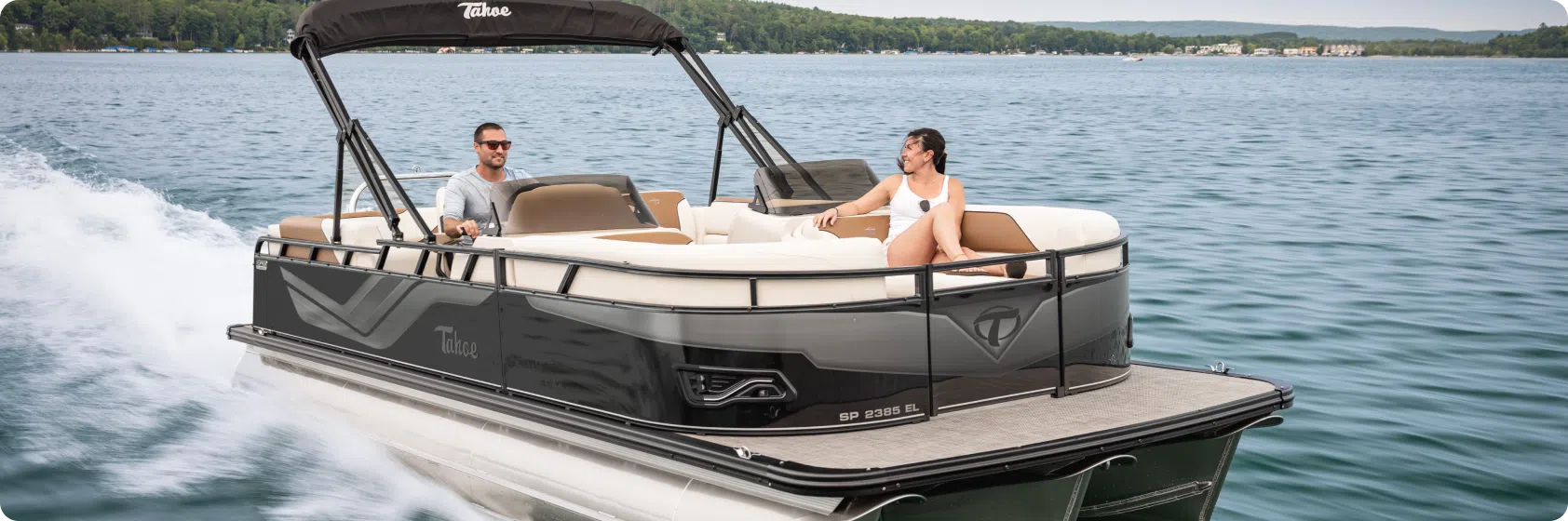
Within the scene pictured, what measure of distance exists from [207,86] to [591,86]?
11.7 metres

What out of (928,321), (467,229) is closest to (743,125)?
(467,229)

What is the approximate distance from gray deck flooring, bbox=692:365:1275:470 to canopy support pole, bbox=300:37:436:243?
6.02 ft

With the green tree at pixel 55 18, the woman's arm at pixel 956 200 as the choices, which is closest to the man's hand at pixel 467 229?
the woman's arm at pixel 956 200

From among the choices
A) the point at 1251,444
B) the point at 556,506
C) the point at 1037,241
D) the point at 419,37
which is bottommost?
the point at 1251,444

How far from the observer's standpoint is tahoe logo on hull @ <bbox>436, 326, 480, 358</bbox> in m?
4.94

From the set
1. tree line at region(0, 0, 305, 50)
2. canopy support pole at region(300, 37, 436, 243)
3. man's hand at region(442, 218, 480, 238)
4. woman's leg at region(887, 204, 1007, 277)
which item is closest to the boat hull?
man's hand at region(442, 218, 480, 238)

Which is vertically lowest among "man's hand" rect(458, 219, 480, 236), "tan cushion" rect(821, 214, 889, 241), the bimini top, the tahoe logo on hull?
the tahoe logo on hull

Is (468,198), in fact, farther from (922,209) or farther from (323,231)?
(922,209)

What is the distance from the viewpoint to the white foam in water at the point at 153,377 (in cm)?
561

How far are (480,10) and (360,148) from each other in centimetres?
89

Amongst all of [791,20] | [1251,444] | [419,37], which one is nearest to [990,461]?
[1251,444]

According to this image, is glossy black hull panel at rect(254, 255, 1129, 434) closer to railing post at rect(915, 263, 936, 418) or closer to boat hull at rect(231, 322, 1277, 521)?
railing post at rect(915, 263, 936, 418)

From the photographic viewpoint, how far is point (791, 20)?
6475 centimetres

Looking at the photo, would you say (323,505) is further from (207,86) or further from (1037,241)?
(207,86)
